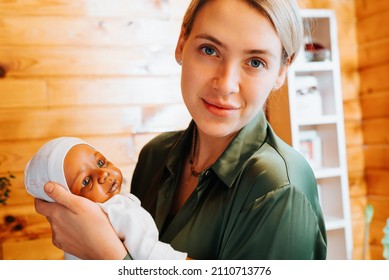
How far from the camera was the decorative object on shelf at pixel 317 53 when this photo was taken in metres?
1.37

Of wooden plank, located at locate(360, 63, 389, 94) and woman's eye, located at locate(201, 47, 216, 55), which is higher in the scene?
woman's eye, located at locate(201, 47, 216, 55)

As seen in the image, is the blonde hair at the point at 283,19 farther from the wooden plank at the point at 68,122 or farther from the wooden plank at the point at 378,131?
the wooden plank at the point at 378,131

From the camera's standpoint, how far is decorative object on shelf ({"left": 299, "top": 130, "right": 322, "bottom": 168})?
1360 millimetres

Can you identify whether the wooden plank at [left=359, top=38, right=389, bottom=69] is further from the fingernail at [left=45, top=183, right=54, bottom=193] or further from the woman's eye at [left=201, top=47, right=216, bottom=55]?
the fingernail at [left=45, top=183, right=54, bottom=193]

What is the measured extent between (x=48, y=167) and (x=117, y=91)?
0.32 metres

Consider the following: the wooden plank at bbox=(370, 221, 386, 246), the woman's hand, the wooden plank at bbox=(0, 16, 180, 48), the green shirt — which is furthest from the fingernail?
the wooden plank at bbox=(370, 221, 386, 246)

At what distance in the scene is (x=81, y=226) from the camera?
0.63 metres

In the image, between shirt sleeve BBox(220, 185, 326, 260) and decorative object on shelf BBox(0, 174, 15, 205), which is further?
decorative object on shelf BBox(0, 174, 15, 205)

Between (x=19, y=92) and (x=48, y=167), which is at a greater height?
(x=19, y=92)

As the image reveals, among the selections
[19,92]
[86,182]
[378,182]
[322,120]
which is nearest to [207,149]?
[86,182]

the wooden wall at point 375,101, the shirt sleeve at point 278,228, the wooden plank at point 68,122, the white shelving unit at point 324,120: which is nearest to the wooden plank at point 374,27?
the wooden wall at point 375,101

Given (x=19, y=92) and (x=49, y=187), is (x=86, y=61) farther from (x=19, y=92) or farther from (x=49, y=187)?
(x=49, y=187)

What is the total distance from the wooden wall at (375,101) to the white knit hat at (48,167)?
75 centimetres
